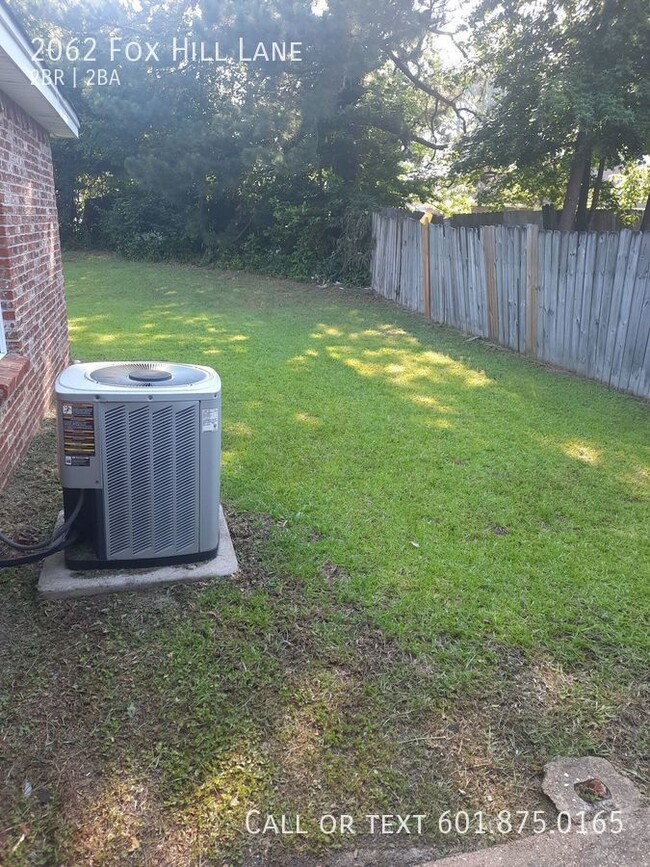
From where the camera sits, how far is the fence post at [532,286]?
7.49 m

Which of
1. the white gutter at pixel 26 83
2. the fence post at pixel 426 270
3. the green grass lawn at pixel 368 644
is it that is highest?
the white gutter at pixel 26 83

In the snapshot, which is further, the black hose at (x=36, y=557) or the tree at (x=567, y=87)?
the tree at (x=567, y=87)

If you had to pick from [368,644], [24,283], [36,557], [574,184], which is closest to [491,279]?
[574,184]

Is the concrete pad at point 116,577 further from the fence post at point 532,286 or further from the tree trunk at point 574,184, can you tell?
the tree trunk at point 574,184

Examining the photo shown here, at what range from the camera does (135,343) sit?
8266 mm

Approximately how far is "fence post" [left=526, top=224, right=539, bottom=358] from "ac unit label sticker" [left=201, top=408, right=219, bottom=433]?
579cm

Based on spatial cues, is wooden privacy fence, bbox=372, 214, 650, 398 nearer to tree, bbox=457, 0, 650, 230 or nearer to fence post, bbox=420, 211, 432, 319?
fence post, bbox=420, 211, 432, 319

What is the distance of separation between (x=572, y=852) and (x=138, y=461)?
7.07 ft

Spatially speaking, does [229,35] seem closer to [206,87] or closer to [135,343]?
[206,87]

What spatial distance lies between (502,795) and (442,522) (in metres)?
1.86

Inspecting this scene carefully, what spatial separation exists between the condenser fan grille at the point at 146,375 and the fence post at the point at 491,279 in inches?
245

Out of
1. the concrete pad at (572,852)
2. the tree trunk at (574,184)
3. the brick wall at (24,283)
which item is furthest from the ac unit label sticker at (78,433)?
the tree trunk at (574,184)

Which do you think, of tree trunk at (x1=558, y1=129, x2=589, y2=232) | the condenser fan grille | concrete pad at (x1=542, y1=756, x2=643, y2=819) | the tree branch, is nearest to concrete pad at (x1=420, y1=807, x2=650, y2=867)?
concrete pad at (x1=542, y1=756, x2=643, y2=819)

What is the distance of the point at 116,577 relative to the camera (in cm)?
299
